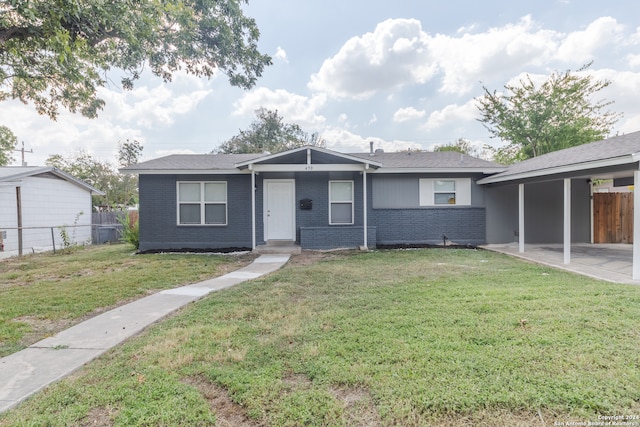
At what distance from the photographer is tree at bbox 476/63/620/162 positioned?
19.8 metres

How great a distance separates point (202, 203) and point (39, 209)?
8.39m

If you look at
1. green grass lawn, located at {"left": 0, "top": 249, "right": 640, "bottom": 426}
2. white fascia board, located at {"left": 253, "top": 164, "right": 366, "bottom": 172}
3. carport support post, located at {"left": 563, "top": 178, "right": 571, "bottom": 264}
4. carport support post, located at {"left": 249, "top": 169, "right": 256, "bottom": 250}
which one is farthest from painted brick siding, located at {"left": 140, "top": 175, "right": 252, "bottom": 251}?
carport support post, located at {"left": 563, "top": 178, "right": 571, "bottom": 264}

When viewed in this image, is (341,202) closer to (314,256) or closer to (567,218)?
(314,256)

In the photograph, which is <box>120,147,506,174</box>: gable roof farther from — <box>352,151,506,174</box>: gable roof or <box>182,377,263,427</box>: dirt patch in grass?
<box>182,377,263,427</box>: dirt patch in grass

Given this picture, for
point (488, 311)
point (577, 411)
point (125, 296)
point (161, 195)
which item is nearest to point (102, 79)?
point (161, 195)

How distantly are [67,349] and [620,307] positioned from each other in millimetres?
6416

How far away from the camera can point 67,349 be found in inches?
123

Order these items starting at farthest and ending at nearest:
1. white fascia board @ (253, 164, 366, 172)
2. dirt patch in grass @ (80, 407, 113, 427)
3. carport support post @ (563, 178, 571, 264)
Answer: white fascia board @ (253, 164, 366, 172), carport support post @ (563, 178, 571, 264), dirt patch in grass @ (80, 407, 113, 427)

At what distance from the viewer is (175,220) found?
10.4 m

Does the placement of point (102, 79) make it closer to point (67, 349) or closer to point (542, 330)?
point (67, 349)

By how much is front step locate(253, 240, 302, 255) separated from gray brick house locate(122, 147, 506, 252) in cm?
15

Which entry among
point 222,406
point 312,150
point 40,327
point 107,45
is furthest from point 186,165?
point 222,406

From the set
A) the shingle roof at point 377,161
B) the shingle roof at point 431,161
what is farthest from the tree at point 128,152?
the shingle roof at point 431,161

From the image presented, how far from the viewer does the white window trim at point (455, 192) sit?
10930 millimetres
